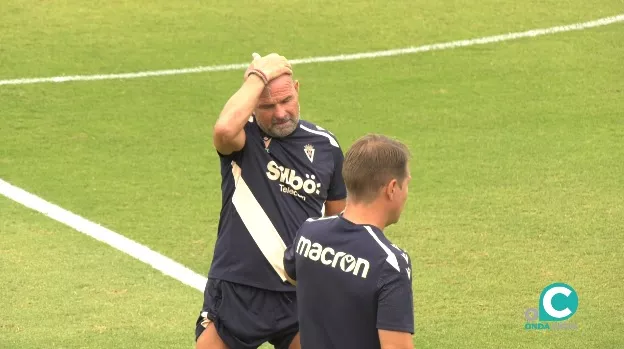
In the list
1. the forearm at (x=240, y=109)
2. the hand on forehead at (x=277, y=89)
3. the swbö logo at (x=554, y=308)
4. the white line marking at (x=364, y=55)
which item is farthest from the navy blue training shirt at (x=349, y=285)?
the white line marking at (x=364, y=55)

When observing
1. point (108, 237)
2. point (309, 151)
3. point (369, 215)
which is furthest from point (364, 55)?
point (369, 215)

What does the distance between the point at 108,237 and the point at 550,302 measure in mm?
3889

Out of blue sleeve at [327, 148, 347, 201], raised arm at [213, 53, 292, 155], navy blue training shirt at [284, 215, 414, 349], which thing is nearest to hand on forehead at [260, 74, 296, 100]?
raised arm at [213, 53, 292, 155]

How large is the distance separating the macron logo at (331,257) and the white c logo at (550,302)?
4458 mm

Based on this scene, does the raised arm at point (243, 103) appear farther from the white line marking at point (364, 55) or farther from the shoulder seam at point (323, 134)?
the white line marking at point (364, 55)

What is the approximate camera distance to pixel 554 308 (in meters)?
8.98

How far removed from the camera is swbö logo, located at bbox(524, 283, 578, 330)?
866 cm

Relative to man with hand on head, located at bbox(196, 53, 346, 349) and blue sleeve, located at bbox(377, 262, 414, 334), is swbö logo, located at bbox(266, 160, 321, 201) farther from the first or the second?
blue sleeve, located at bbox(377, 262, 414, 334)

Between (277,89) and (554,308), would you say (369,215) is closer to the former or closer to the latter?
(277,89)

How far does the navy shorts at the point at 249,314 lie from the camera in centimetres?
586

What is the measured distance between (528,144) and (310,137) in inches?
287

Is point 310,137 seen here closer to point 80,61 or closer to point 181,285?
point 181,285

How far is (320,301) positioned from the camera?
4.70m

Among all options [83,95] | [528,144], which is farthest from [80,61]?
[528,144]
